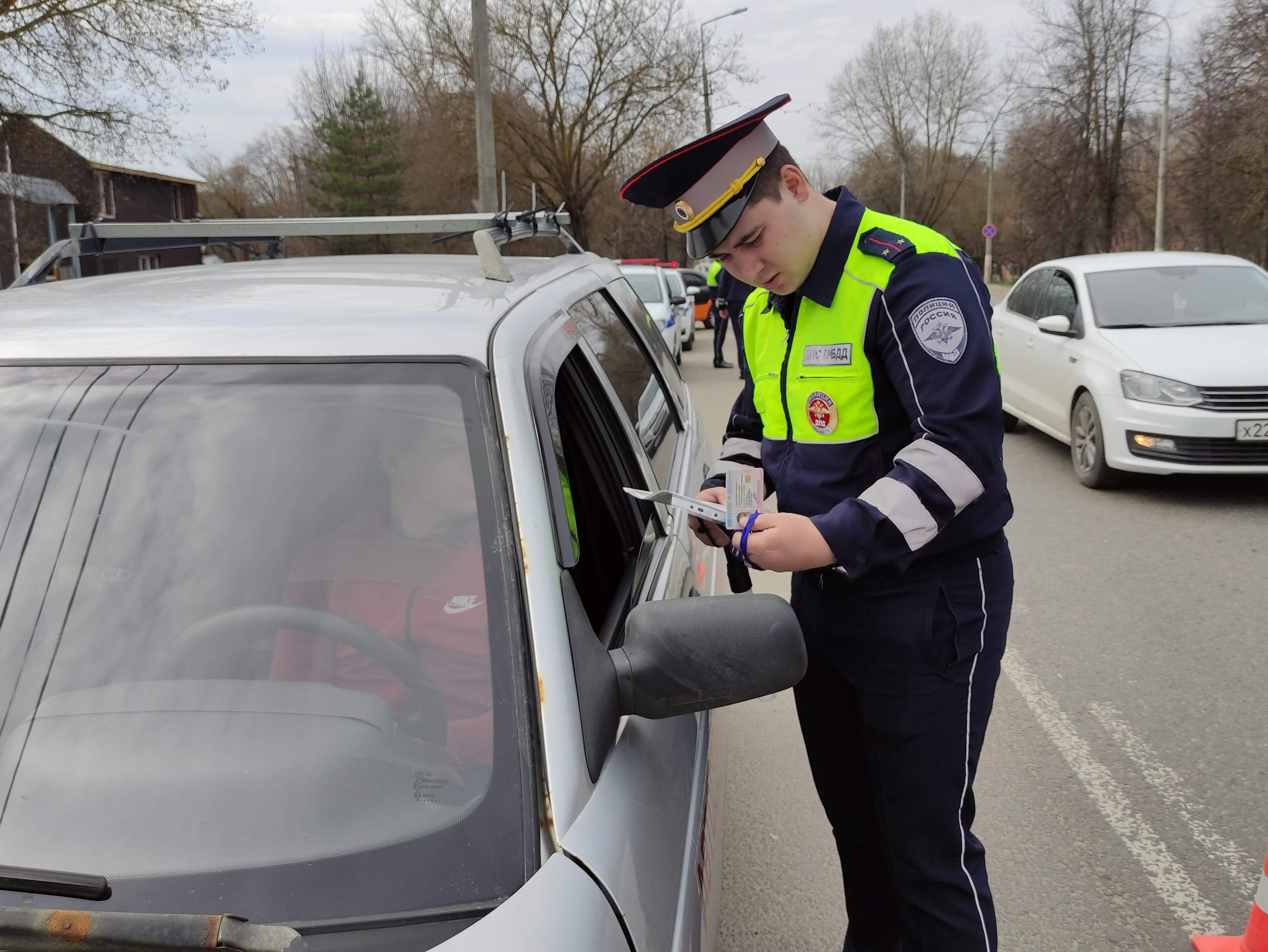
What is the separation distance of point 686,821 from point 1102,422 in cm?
580

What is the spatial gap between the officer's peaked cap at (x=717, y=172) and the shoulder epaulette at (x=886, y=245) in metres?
0.22

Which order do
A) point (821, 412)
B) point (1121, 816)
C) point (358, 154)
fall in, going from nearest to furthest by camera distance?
1. point (821, 412)
2. point (1121, 816)
3. point (358, 154)

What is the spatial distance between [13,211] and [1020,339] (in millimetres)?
21403

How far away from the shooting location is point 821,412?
185 cm

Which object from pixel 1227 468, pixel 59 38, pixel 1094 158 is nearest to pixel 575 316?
pixel 1227 468

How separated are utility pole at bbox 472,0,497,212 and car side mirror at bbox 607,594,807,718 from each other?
515 inches

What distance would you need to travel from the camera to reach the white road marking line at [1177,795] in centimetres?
281

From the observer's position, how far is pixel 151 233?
2742mm

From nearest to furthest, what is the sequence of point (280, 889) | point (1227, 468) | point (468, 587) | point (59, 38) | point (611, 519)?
point (280, 889) < point (468, 587) < point (611, 519) < point (1227, 468) < point (59, 38)

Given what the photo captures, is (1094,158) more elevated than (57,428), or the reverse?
(1094,158)

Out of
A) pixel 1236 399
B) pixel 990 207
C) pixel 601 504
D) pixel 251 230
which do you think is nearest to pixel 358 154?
pixel 990 207

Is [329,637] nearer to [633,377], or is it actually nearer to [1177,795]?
[633,377]

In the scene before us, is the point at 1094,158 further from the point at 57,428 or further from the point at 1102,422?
the point at 57,428

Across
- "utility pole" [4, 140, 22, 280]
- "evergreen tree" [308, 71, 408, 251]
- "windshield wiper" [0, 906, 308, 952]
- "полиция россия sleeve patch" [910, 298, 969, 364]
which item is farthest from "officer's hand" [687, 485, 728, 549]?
"evergreen tree" [308, 71, 408, 251]
